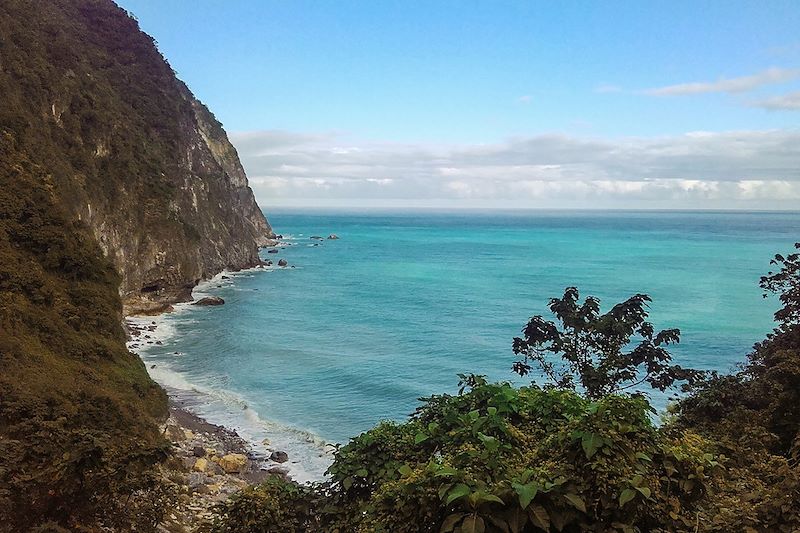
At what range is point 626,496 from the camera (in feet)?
16.3

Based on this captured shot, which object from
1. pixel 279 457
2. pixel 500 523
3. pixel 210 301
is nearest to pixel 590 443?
pixel 500 523

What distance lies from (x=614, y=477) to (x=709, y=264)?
97.6 meters

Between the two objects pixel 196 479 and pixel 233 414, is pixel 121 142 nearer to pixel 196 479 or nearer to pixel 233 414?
pixel 233 414

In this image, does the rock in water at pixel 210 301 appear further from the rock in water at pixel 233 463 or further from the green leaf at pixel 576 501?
the green leaf at pixel 576 501

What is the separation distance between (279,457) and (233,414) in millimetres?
6187

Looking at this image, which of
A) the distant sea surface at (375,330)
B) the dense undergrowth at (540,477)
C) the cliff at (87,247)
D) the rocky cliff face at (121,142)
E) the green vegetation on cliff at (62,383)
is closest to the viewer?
the dense undergrowth at (540,477)

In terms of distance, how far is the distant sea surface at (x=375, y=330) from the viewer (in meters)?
28.5

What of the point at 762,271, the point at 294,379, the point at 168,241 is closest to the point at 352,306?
the point at 168,241

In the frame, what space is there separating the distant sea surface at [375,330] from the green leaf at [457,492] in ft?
58.1

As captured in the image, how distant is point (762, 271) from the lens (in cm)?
7919

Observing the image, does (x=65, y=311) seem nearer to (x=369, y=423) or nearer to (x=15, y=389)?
(x=15, y=389)

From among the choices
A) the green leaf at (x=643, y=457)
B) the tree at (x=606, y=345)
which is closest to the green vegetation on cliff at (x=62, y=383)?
the green leaf at (x=643, y=457)

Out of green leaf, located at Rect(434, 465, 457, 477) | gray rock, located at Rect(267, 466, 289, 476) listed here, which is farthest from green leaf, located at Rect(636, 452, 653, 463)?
gray rock, located at Rect(267, 466, 289, 476)

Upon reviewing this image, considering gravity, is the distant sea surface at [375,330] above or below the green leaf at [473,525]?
below
